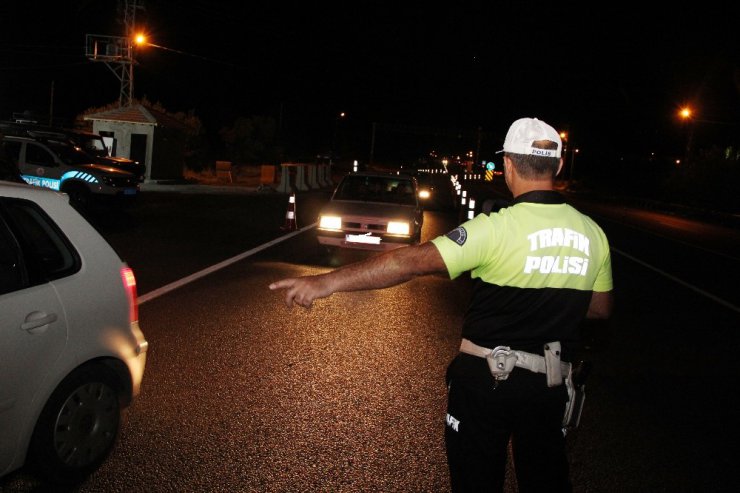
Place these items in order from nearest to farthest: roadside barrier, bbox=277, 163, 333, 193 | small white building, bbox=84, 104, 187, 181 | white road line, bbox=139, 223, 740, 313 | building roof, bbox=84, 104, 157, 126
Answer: white road line, bbox=139, 223, 740, 313 → building roof, bbox=84, 104, 157, 126 → small white building, bbox=84, 104, 187, 181 → roadside barrier, bbox=277, 163, 333, 193

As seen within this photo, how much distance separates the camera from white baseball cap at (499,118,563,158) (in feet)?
9.13

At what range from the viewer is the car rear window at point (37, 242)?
3699 millimetres

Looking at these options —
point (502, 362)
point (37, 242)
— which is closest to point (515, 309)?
point (502, 362)

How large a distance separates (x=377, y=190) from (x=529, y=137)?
37.3 feet

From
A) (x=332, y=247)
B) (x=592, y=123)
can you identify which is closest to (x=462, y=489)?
(x=332, y=247)

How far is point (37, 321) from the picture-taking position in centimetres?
355

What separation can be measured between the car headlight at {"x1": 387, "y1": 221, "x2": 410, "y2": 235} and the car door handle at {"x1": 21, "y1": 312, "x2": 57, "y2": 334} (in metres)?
9.17

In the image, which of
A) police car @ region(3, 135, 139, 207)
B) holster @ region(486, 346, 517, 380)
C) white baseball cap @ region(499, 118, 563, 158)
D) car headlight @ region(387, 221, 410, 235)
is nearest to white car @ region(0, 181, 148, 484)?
holster @ region(486, 346, 517, 380)

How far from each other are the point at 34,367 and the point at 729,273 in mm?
14493

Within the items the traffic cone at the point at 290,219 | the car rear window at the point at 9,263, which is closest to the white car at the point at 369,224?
the traffic cone at the point at 290,219

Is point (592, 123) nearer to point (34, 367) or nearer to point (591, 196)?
point (591, 196)

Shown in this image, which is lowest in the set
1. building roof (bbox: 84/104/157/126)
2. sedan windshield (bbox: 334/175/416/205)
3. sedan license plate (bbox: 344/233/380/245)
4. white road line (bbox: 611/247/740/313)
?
white road line (bbox: 611/247/740/313)

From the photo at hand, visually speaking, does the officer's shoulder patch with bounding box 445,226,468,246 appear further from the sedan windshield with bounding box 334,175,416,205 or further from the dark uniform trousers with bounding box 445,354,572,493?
the sedan windshield with bounding box 334,175,416,205

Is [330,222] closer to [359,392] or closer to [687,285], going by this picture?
[687,285]
